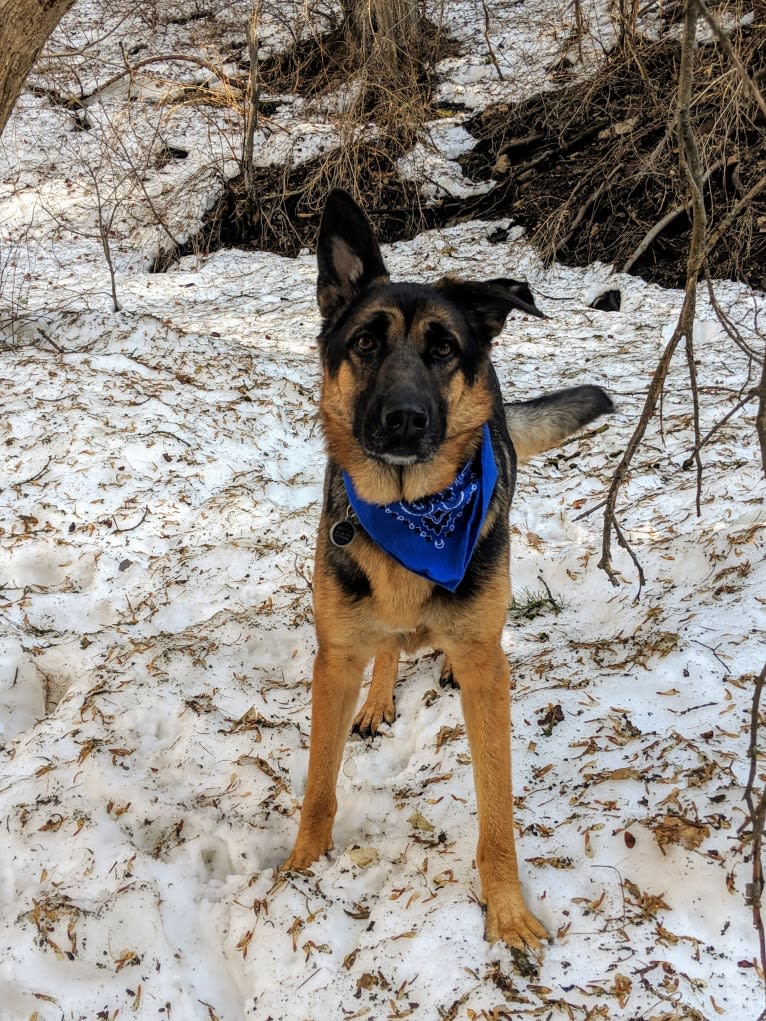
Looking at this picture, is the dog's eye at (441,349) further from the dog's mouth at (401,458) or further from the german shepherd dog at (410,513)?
the dog's mouth at (401,458)

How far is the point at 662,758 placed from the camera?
2861mm

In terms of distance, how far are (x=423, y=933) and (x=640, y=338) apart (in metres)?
6.47

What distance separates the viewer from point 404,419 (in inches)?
107

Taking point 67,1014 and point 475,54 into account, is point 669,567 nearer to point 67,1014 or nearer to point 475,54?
point 67,1014

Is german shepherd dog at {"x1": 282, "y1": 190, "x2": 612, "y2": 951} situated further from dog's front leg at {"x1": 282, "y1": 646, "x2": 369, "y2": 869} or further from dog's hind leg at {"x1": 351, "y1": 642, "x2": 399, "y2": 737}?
dog's hind leg at {"x1": 351, "y1": 642, "x2": 399, "y2": 737}

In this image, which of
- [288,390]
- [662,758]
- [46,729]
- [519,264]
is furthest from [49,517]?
[519,264]

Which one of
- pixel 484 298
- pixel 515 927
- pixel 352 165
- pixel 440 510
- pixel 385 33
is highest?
pixel 385 33

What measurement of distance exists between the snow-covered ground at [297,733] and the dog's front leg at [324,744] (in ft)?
0.34

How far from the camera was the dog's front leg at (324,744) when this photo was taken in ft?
9.52

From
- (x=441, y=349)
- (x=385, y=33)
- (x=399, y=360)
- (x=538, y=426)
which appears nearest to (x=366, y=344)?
(x=399, y=360)

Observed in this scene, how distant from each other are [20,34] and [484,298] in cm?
239

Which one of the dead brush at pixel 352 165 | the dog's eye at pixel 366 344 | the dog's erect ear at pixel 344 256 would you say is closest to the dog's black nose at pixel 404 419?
the dog's eye at pixel 366 344

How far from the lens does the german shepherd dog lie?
2.72 metres

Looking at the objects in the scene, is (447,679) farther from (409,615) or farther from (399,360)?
(399,360)
